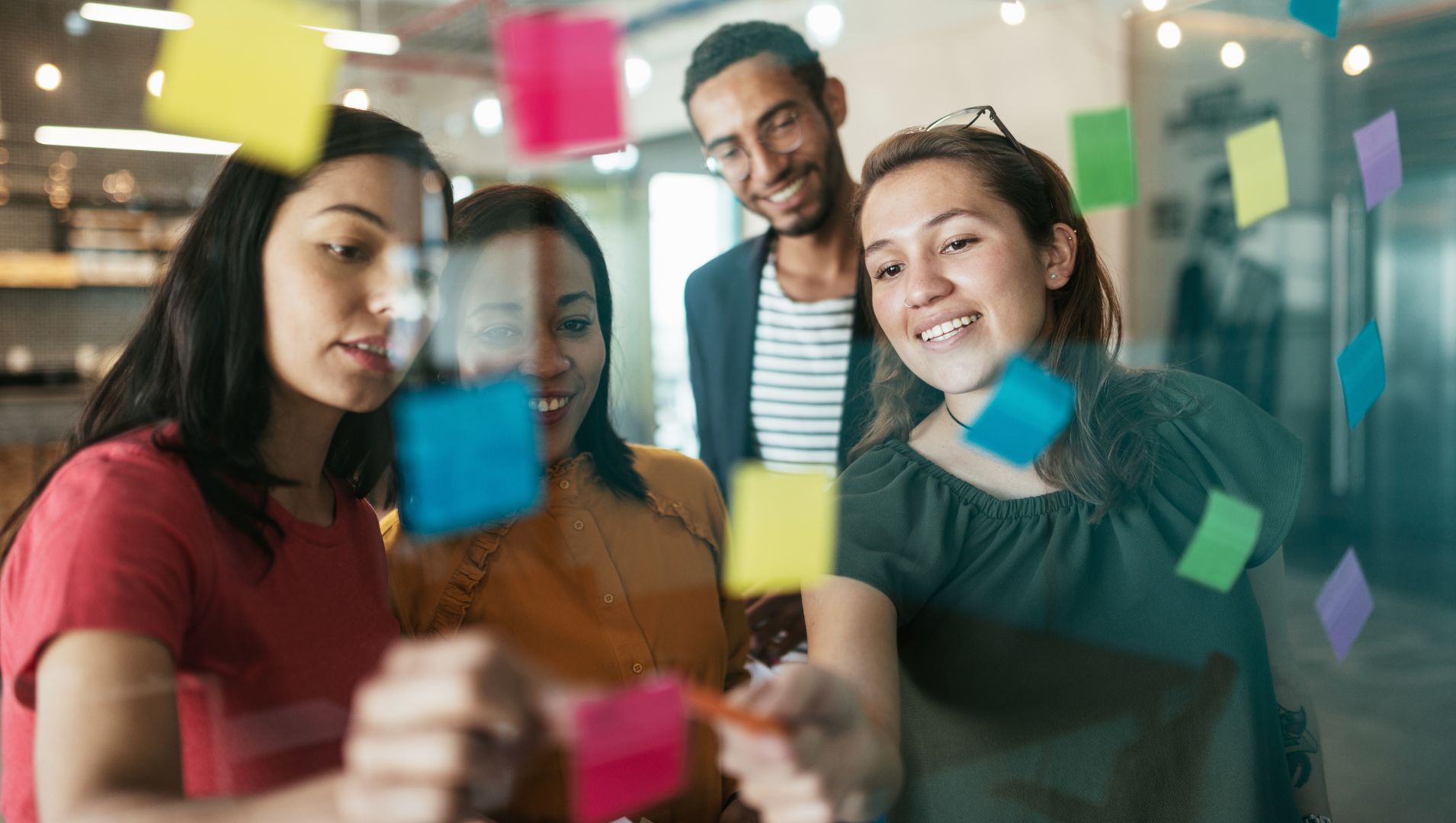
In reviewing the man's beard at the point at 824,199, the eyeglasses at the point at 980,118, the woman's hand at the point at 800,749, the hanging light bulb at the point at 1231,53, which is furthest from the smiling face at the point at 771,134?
the hanging light bulb at the point at 1231,53

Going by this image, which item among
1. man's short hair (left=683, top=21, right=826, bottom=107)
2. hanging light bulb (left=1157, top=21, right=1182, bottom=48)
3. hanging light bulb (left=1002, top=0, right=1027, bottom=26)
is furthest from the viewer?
hanging light bulb (left=1157, top=21, right=1182, bottom=48)

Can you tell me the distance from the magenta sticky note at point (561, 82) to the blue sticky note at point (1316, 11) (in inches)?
34.6

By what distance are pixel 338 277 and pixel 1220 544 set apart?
0.76m

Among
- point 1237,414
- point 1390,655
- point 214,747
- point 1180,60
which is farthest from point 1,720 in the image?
point 1390,655

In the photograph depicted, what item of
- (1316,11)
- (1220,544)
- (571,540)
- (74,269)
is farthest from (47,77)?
(1316,11)

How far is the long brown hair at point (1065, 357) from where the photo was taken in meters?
0.84

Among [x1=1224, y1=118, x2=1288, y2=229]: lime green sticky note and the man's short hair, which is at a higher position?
the man's short hair

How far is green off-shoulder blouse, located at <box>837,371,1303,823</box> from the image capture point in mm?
863

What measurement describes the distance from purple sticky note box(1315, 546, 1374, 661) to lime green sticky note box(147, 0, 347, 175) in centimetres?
117

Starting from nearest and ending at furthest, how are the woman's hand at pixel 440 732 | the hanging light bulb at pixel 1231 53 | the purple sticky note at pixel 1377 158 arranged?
the woman's hand at pixel 440 732, the purple sticky note at pixel 1377 158, the hanging light bulb at pixel 1231 53

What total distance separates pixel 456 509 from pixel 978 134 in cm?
53

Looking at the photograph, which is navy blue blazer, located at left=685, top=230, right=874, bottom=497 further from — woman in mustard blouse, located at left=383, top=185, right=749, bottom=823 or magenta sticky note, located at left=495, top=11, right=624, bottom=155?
magenta sticky note, located at left=495, top=11, right=624, bottom=155

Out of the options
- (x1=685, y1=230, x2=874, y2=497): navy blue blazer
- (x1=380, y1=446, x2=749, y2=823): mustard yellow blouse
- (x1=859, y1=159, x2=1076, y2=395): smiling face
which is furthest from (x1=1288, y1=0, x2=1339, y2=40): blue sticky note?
(x1=380, y1=446, x2=749, y2=823): mustard yellow blouse

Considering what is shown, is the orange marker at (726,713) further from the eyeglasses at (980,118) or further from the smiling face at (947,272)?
the eyeglasses at (980,118)
